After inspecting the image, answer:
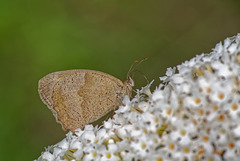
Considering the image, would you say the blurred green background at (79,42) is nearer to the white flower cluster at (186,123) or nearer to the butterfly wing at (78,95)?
the butterfly wing at (78,95)

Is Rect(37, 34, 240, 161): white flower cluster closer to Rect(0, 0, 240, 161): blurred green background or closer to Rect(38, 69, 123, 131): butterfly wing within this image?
Rect(38, 69, 123, 131): butterfly wing

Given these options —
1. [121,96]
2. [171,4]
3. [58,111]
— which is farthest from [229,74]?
[171,4]

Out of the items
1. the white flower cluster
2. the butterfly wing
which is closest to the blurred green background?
the butterfly wing

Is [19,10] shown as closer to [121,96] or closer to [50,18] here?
[50,18]

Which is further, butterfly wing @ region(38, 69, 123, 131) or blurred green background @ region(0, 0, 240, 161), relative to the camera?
blurred green background @ region(0, 0, 240, 161)

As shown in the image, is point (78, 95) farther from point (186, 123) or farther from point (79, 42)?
point (79, 42)
